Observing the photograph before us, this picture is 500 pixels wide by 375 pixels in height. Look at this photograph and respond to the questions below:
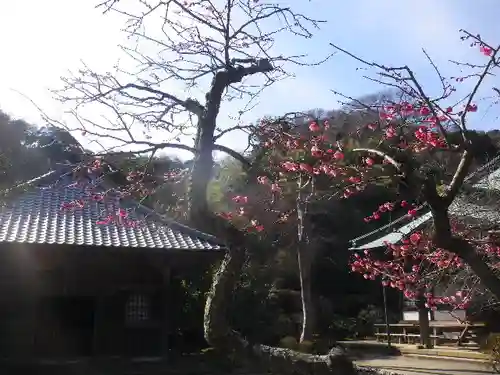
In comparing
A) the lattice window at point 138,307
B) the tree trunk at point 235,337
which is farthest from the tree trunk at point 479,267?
the lattice window at point 138,307

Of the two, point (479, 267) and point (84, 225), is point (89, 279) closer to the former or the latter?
point (84, 225)

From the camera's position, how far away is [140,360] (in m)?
10.9

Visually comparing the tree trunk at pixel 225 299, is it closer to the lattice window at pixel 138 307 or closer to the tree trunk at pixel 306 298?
the lattice window at pixel 138 307

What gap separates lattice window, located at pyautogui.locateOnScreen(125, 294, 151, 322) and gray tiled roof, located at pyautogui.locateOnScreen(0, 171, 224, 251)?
147cm

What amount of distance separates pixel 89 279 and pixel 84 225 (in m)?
1.14

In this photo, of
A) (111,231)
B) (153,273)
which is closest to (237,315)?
(153,273)

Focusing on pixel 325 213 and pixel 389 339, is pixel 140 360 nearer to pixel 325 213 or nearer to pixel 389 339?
pixel 389 339

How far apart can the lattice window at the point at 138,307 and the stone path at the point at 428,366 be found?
4658 mm

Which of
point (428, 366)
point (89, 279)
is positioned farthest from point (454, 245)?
point (428, 366)

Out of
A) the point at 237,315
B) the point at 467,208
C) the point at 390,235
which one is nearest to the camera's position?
the point at 467,208

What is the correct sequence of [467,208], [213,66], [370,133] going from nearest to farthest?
[213,66] → [370,133] → [467,208]

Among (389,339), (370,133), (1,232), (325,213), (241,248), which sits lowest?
(389,339)

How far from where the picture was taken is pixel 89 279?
36.0ft

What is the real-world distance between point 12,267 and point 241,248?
25.0ft
